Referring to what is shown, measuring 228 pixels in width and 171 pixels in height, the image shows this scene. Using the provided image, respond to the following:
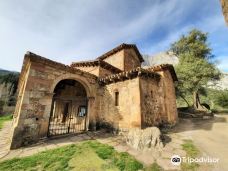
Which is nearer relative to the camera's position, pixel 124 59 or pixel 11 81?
pixel 124 59

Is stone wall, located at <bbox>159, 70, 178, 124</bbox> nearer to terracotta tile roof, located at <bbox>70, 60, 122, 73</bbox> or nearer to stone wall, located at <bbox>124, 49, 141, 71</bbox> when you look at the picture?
stone wall, located at <bbox>124, 49, 141, 71</bbox>

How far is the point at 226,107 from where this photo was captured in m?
22.3

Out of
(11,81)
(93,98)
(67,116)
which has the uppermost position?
(11,81)

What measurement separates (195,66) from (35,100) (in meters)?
18.1

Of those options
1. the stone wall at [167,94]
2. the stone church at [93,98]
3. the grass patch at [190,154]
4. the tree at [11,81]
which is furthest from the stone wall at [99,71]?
the tree at [11,81]

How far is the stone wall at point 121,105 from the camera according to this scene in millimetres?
7578

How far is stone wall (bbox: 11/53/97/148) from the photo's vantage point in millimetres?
5972

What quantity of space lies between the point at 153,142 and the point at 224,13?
5297 mm

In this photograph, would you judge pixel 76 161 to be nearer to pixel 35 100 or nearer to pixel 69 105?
pixel 35 100

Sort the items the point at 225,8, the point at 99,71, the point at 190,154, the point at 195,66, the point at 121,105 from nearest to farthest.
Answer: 1. the point at 225,8
2. the point at 190,154
3. the point at 121,105
4. the point at 99,71
5. the point at 195,66

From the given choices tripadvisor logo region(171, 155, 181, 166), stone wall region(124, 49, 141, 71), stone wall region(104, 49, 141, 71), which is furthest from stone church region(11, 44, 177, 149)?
tripadvisor logo region(171, 155, 181, 166)

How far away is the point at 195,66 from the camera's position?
1616 centimetres

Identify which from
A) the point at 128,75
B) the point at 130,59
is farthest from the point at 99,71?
the point at 130,59

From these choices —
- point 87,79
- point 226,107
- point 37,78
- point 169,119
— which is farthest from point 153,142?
point 226,107
